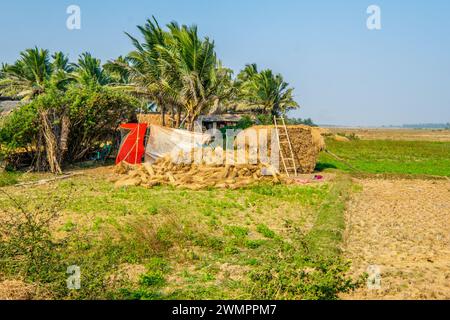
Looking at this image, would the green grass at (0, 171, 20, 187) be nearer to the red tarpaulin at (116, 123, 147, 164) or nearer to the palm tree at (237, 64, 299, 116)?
the red tarpaulin at (116, 123, 147, 164)

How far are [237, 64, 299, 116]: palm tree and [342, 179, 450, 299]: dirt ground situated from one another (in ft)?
82.8

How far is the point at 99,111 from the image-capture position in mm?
16547

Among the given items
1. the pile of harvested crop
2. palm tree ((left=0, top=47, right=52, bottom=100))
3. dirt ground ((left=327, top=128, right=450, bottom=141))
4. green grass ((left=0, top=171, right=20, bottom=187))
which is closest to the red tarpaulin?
the pile of harvested crop

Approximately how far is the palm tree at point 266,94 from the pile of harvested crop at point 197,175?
22755 mm

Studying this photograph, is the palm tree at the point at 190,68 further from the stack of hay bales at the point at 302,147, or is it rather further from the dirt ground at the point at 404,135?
the dirt ground at the point at 404,135

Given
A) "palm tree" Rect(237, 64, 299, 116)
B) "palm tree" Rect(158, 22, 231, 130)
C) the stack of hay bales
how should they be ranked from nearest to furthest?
the stack of hay bales < "palm tree" Rect(158, 22, 231, 130) < "palm tree" Rect(237, 64, 299, 116)

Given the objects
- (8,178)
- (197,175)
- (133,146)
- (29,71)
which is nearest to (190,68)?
(133,146)

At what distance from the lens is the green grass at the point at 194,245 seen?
4.54 meters

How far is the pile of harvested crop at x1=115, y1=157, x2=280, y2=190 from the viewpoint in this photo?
12266 mm

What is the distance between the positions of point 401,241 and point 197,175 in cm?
701

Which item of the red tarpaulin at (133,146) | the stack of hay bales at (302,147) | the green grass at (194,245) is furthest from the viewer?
the stack of hay bales at (302,147)

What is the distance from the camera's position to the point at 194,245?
21.1 ft

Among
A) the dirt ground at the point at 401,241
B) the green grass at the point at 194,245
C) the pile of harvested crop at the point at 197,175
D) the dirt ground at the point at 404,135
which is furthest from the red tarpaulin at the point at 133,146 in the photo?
the dirt ground at the point at 404,135
